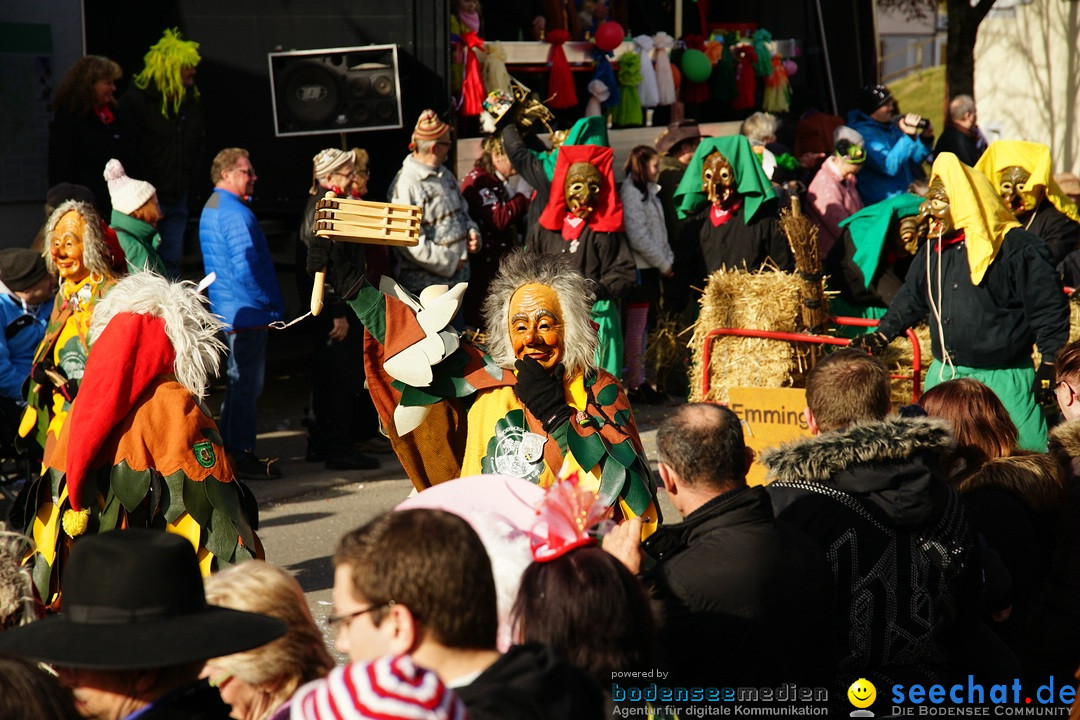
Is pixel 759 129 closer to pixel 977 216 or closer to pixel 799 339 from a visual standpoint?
pixel 799 339

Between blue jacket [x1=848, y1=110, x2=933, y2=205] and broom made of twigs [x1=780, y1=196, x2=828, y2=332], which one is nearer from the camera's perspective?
broom made of twigs [x1=780, y1=196, x2=828, y2=332]

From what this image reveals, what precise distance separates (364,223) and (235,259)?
2.80m

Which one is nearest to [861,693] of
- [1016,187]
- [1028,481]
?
[1028,481]

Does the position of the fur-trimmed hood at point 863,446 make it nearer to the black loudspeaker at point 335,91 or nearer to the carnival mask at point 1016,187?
the carnival mask at point 1016,187

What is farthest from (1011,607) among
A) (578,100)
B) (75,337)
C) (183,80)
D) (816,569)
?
(578,100)

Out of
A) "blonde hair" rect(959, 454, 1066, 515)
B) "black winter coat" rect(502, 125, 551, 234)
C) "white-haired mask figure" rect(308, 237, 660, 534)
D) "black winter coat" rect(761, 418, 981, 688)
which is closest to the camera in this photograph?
"black winter coat" rect(761, 418, 981, 688)

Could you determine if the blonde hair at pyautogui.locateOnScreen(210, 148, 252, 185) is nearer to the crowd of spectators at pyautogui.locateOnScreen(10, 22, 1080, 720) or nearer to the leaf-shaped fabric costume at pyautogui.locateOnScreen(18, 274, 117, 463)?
the crowd of spectators at pyautogui.locateOnScreen(10, 22, 1080, 720)

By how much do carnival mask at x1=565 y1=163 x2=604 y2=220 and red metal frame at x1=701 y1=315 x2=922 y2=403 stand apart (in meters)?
1.49

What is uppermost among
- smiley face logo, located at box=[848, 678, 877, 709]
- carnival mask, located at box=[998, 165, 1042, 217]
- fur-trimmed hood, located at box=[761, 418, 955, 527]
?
carnival mask, located at box=[998, 165, 1042, 217]

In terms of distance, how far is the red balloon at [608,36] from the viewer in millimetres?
11828

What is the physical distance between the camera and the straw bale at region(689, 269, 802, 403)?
695 centimetres

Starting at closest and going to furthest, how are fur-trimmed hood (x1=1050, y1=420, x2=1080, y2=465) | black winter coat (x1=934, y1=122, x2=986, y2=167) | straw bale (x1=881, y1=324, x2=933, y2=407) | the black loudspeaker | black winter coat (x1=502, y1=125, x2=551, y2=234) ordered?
1. fur-trimmed hood (x1=1050, y1=420, x2=1080, y2=465)
2. straw bale (x1=881, y1=324, x2=933, y2=407)
3. black winter coat (x1=502, y1=125, x2=551, y2=234)
4. the black loudspeaker
5. black winter coat (x1=934, y1=122, x2=986, y2=167)

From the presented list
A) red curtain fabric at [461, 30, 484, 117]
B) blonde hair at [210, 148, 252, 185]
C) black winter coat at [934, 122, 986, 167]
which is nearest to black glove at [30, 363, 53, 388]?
blonde hair at [210, 148, 252, 185]

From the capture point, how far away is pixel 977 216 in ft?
20.4
